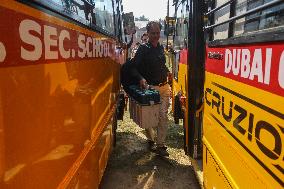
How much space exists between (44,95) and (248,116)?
1114mm

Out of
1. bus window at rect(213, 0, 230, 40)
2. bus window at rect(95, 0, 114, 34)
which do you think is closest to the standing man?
bus window at rect(95, 0, 114, 34)

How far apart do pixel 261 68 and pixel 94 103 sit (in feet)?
5.63

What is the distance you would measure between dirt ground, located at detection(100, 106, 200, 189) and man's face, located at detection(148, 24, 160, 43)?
1.87 m

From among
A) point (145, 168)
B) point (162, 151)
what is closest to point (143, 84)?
point (162, 151)

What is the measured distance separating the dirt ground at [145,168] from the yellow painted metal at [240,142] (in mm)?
1561

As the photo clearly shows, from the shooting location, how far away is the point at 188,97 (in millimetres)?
4559

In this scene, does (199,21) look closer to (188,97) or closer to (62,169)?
(188,97)

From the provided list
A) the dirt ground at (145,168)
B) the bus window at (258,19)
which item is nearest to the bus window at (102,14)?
the bus window at (258,19)

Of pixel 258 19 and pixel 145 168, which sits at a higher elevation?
pixel 258 19

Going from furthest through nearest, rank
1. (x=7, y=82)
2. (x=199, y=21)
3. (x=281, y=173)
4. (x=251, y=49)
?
(x=199, y=21) → (x=251, y=49) → (x=281, y=173) → (x=7, y=82)

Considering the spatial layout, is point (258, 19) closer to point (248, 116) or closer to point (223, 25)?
point (248, 116)

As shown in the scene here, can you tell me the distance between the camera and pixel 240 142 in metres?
2.16

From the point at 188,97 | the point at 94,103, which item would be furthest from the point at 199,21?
the point at 94,103

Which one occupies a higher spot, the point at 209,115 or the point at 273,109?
the point at 273,109
